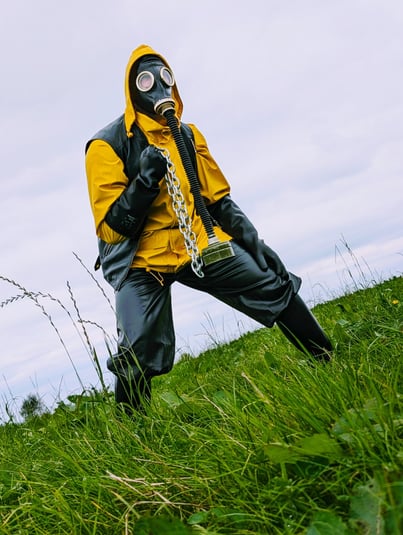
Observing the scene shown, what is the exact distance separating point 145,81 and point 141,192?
0.87m

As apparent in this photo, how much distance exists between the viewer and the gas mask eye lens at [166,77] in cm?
434

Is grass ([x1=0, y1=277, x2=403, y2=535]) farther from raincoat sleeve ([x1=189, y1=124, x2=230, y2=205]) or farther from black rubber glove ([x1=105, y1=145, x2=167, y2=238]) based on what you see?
raincoat sleeve ([x1=189, y1=124, x2=230, y2=205])

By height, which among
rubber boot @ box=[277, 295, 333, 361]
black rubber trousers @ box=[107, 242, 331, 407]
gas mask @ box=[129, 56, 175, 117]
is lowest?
rubber boot @ box=[277, 295, 333, 361]

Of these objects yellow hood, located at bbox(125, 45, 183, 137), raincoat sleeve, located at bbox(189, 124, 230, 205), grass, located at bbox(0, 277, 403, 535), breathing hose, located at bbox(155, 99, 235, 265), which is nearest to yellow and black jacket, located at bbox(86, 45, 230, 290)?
yellow hood, located at bbox(125, 45, 183, 137)

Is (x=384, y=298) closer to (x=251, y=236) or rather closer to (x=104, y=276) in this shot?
(x=251, y=236)

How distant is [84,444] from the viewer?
3094mm

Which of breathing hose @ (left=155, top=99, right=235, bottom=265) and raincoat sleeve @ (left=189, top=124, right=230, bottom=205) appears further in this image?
raincoat sleeve @ (left=189, top=124, right=230, bottom=205)

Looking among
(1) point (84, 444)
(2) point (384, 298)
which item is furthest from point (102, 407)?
(2) point (384, 298)

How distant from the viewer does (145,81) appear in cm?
432

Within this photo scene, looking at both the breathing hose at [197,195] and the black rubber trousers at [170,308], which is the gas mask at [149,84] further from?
the black rubber trousers at [170,308]

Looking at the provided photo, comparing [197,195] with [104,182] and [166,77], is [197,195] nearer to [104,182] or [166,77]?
[104,182]

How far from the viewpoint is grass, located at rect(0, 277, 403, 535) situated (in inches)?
72.7

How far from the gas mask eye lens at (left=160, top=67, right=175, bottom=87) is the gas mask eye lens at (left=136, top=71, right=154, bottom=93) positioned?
8 cm

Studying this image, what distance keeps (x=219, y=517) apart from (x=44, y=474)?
1246 mm
